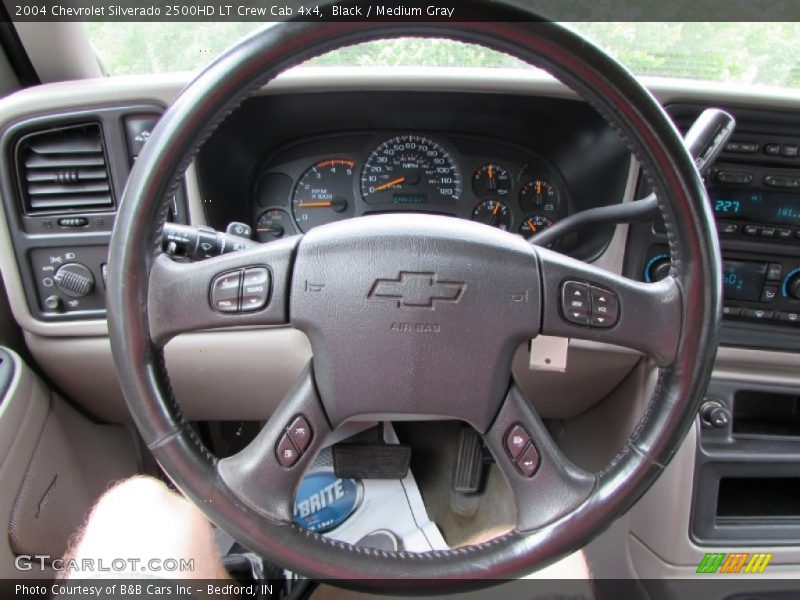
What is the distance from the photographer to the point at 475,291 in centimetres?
73

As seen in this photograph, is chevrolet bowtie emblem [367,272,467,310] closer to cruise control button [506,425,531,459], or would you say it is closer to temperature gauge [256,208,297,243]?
cruise control button [506,425,531,459]

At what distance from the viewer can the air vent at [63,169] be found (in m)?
1.20

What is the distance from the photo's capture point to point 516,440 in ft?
2.49

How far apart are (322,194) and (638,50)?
2.25ft

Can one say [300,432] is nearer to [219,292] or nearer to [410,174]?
[219,292]

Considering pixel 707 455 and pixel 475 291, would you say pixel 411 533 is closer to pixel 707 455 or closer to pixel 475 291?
pixel 707 455

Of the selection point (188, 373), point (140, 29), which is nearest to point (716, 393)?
point (188, 373)

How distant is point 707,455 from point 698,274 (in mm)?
742

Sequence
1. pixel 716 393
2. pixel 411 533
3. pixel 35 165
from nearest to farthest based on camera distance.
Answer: pixel 35 165 < pixel 716 393 < pixel 411 533

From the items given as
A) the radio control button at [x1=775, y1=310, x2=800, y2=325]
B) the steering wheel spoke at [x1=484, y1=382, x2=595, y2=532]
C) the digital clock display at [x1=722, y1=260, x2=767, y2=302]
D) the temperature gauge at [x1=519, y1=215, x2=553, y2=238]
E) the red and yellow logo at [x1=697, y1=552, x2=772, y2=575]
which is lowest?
the red and yellow logo at [x1=697, y1=552, x2=772, y2=575]

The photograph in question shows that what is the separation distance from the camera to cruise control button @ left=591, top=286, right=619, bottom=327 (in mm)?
726

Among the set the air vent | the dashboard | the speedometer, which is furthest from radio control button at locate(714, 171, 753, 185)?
the air vent

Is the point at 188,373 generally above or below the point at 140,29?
below

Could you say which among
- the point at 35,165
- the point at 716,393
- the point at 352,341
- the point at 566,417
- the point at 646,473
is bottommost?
the point at 566,417
